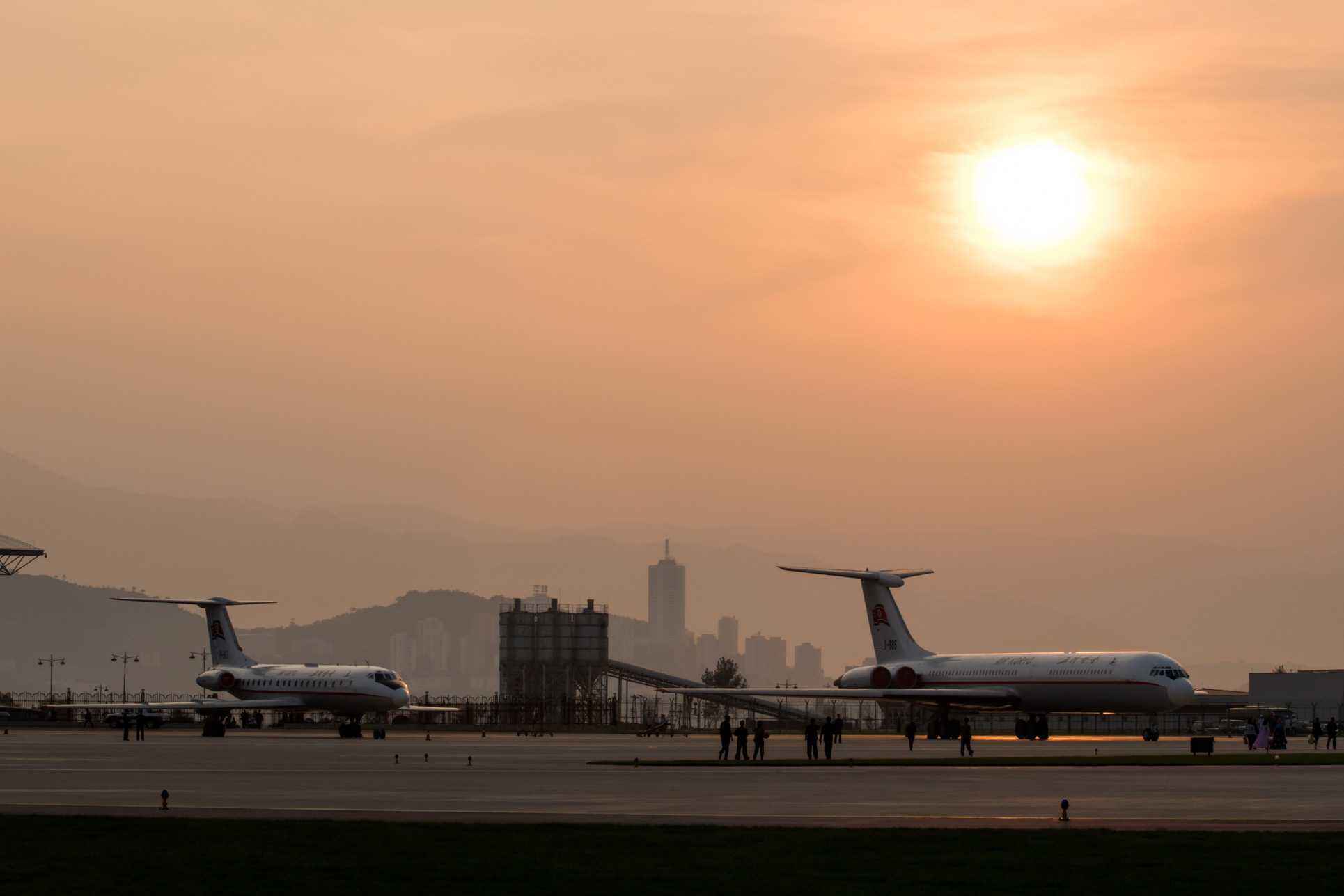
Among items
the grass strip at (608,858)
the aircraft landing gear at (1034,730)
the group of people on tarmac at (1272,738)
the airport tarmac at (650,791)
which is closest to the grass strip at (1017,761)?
the airport tarmac at (650,791)

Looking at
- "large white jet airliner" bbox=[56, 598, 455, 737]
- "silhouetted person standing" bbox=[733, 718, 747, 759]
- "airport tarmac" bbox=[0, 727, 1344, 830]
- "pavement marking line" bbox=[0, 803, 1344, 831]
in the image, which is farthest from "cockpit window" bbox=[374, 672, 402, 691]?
"pavement marking line" bbox=[0, 803, 1344, 831]

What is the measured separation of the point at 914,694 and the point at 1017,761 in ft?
136

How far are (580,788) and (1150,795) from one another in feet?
38.7

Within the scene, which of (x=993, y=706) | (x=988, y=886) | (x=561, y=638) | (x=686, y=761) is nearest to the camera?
(x=988, y=886)

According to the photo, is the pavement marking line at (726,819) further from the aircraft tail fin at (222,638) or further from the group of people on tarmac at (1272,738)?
the aircraft tail fin at (222,638)

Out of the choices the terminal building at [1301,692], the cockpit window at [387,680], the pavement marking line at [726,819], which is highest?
the pavement marking line at [726,819]

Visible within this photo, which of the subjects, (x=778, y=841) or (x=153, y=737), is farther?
(x=153, y=737)

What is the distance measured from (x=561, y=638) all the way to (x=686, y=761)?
94.9m

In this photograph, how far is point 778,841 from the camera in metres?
24.3

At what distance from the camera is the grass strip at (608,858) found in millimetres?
19812

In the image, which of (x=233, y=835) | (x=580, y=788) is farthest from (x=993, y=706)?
(x=233, y=835)

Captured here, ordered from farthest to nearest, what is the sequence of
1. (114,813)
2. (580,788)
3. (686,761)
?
1. (686,761)
2. (580,788)
3. (114,813)

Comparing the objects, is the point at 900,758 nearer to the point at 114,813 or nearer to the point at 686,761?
the point at 686,761

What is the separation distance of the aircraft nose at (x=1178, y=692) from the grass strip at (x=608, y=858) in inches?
2379
